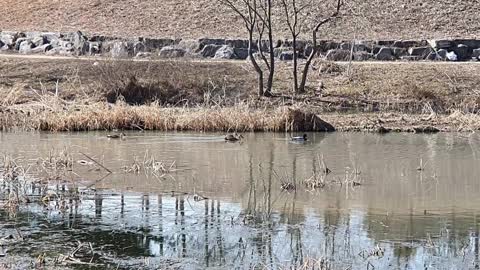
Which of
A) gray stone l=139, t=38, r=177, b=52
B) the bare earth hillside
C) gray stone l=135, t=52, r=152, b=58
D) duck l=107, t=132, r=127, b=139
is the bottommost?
duck l=107, t=132, r=127, b=139

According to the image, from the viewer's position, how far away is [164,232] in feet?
36.7

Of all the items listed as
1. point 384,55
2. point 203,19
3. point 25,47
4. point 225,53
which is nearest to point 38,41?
point 25,47

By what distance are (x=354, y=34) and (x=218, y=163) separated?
832 inches

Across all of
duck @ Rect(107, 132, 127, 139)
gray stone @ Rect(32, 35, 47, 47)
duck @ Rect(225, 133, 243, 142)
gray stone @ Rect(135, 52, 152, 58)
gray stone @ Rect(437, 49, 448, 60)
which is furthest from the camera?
gray stone @ Rect(32, 35, 47, 47)

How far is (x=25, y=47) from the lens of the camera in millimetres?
36844

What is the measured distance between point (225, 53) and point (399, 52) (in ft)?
22.0

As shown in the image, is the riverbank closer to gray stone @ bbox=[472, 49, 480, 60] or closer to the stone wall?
the stone wall

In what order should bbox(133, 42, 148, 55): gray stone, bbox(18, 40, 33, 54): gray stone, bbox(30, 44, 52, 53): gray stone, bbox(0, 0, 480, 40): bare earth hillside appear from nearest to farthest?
bbox(133, 42, 148, 55): gray stone → bbox(30, 44, 52, 53): gray stone → bbox(18, 40, 33, 54): gray stone → bbox(0, 0, 480, 40): bare earth hillside

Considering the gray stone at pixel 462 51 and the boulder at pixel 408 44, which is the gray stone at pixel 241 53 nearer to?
the boulder at pixel 408 44

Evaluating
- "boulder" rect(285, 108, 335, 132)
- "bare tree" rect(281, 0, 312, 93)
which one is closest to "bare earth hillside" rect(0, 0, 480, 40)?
"bare tree" rect(281, 0, 312, 93)

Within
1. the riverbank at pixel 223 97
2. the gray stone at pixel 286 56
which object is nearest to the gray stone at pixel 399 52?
the riverbank at pixel 223 97

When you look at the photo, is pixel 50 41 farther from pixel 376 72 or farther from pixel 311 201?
pixel 311 201

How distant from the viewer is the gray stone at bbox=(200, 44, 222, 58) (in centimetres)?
3431

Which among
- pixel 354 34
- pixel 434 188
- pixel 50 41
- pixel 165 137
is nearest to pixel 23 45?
pixel 50 41
